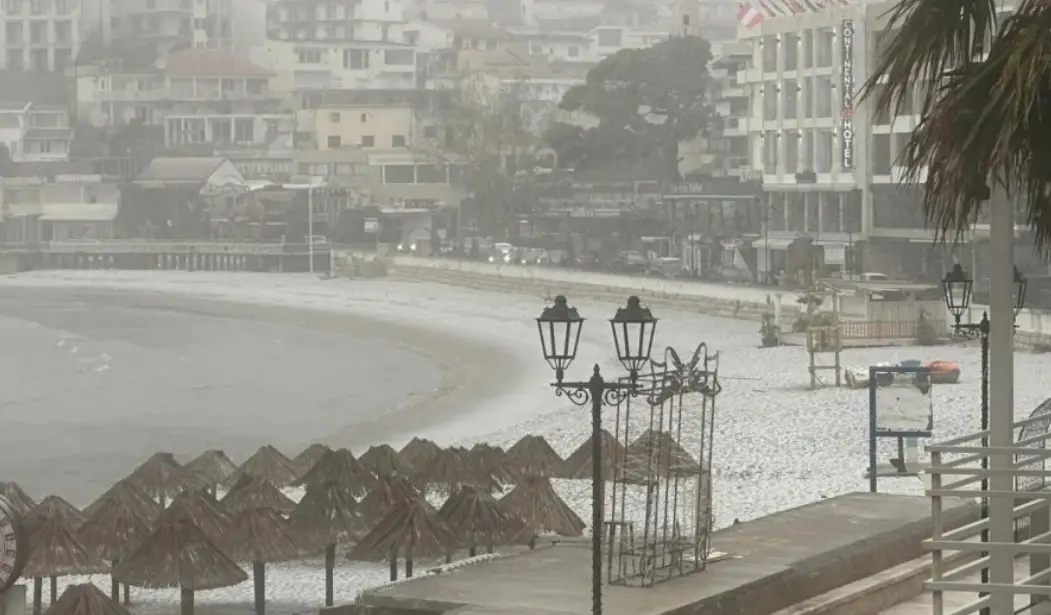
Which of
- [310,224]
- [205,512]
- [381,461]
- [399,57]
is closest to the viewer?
[205,512]

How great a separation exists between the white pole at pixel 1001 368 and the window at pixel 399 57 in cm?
4982

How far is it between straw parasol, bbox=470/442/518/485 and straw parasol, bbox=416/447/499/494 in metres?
0.04

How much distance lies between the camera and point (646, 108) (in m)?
43.3

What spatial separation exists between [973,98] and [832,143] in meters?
26.3

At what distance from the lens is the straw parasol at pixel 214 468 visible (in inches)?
534

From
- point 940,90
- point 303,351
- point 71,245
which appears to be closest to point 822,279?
point 303,351

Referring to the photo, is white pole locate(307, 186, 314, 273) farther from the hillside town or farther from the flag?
the flag

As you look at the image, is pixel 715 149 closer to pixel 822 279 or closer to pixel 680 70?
pixel 680 70

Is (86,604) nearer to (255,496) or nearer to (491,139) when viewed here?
(255,496)

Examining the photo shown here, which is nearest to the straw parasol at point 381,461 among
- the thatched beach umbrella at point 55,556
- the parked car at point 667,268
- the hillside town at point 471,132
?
the thatched beach umbrella at point 55,556

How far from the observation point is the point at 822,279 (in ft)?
90.0

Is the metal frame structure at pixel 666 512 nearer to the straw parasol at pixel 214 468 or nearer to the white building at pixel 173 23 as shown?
the straw parasol at pixel 214 468

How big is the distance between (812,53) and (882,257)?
135 inches

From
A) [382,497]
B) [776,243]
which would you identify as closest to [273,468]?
[382,497]
